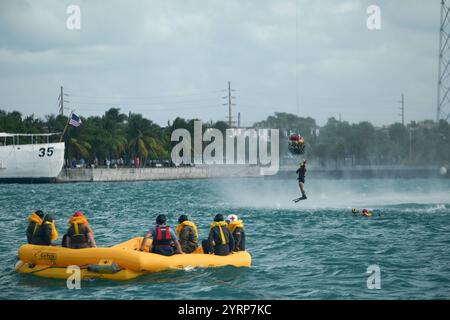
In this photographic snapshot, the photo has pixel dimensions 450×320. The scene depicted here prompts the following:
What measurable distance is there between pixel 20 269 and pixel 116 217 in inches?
819

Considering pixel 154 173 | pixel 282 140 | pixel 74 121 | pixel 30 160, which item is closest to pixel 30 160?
pixel 30 160

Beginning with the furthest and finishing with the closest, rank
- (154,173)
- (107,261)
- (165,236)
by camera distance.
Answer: (154,173) → (165,236) → (107,261)

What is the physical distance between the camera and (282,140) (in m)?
165

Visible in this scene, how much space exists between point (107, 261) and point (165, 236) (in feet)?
6.86

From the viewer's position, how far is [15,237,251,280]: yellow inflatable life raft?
825 inches

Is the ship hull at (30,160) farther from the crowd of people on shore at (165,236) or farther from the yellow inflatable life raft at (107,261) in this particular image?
the yellow inflatable life raft at (107,261)

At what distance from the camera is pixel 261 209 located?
47.6m

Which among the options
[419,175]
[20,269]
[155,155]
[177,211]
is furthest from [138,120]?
[20,269]

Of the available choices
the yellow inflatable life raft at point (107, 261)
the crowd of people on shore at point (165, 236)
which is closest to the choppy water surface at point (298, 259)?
the yellow inflatable life raft at point (107, 261)

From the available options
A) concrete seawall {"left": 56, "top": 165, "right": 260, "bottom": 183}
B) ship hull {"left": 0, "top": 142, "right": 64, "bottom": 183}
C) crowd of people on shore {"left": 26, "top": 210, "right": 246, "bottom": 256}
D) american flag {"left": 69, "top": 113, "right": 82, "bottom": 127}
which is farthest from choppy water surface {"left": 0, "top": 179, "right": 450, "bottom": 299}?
concrete seawall {"left": 56, "top": 165, "right": 260, "bottom": 183}

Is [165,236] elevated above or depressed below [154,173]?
below

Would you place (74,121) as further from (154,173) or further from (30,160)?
(154,173)

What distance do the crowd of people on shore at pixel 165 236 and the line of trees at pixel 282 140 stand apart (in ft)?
289
